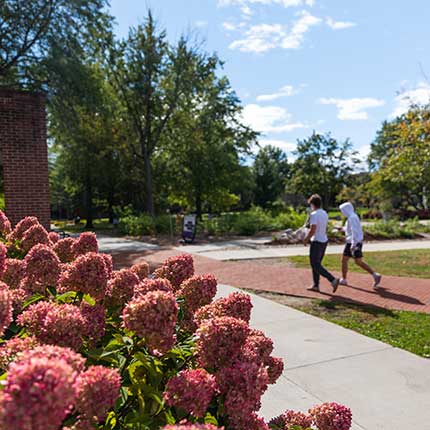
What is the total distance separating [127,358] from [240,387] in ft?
1.20

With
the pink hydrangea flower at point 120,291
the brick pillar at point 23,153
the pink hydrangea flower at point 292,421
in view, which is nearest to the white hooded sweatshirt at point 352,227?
the brick pillar at point 23,153

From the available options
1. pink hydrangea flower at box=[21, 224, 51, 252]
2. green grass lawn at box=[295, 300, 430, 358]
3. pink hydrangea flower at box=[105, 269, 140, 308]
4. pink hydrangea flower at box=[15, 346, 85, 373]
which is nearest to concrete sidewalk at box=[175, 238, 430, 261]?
green grass lawn at box=[295, 300, 430, 358]

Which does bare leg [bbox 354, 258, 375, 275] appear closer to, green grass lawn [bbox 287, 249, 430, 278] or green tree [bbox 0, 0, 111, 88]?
green grass lawn [bbox 287, 249, 430, 278]

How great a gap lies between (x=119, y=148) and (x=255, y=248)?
13403mm

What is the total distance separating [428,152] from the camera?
1448 cm

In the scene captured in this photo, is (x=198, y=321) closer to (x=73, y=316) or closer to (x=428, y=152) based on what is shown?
(x=73, y=316)

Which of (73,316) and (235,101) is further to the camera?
(235,101)

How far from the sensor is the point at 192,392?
1107mm

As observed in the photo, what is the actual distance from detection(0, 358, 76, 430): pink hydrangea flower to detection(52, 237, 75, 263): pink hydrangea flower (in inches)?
70.0

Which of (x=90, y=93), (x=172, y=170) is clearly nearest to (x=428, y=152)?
(x=90, y=93)

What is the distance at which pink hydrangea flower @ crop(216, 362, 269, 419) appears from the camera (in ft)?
3.87

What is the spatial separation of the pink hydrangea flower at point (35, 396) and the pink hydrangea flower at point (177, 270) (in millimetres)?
1288

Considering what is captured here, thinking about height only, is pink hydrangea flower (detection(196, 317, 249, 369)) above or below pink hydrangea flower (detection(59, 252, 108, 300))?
below

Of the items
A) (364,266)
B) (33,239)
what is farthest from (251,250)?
(33,239)
